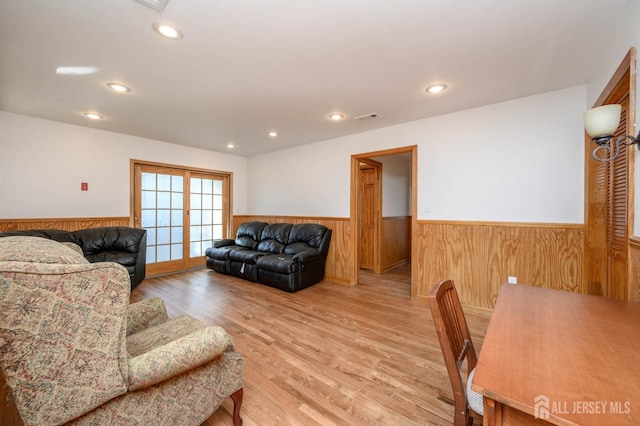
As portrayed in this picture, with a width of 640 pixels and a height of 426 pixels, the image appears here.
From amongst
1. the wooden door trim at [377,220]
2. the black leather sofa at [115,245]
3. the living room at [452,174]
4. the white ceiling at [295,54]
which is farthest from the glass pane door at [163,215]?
the wooden door trim at [377,220]

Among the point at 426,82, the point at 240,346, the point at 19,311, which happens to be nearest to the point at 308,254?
the point at 240,346

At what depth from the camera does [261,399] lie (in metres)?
1.62

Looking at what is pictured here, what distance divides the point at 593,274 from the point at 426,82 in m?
2.31

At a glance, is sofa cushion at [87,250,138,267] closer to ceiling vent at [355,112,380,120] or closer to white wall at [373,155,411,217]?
ceiling vent at [355,112,380,120]

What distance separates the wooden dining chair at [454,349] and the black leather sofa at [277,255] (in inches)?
104

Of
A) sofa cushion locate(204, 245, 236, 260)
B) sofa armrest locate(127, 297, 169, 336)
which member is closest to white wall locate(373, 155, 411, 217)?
sofa cushion locate(204, 245, 236, 260)

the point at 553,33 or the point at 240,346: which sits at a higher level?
the point at 553,33

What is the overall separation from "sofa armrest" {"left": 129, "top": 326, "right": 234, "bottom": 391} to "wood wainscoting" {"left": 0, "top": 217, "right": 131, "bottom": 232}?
3906 millimetres

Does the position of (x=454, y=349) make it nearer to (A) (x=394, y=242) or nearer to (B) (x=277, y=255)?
(B) (x=277, y=255)

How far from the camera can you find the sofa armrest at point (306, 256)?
3.74 metres

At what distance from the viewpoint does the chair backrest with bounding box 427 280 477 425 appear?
3.35ft

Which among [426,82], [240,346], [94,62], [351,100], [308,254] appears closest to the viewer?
[94,62]

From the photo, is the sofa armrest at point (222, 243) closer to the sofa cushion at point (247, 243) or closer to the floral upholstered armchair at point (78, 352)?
the sofa cushion at point (247, 243)

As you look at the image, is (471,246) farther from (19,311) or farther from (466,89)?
(19,311)
